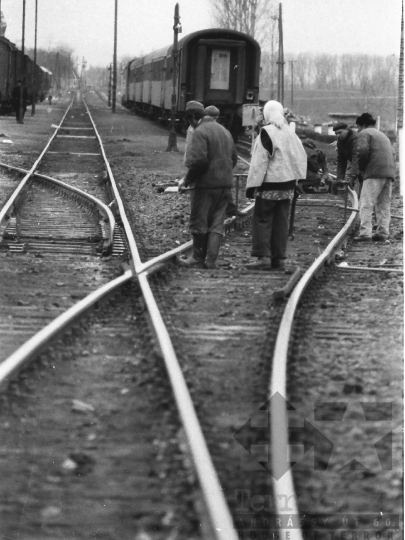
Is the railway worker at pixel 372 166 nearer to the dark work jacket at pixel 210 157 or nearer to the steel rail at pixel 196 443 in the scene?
the dark work jacket at pixel 210 157

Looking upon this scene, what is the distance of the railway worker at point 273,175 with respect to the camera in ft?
28.8

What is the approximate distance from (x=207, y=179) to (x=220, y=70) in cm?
2164

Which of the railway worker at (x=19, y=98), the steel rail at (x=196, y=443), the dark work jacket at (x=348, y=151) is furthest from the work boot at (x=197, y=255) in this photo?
the railway worker at (x=19, y=98)

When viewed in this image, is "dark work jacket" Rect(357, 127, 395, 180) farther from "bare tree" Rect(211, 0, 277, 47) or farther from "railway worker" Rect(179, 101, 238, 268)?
"bare tree" Rect(211, 0, 277, 47)

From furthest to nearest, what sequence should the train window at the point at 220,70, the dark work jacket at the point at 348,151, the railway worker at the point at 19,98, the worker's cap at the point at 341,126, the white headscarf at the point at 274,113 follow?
1. the railway worker at the point at 19,98
2. the train window at the point at 220,70
3. the worker's cap at the point at 341,126
4. the dark work jacket at the point at 348,151
5. the white headscarf at the point at 274,113

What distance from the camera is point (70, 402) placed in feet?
16.7

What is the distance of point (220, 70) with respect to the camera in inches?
1188

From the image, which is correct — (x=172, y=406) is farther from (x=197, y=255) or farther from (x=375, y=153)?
(x=375, y=153)

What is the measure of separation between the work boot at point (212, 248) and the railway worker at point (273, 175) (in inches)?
14.3

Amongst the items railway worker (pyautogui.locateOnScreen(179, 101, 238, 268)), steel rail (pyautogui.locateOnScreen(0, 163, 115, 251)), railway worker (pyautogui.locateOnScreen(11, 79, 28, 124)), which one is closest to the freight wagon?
railway worker (pyautogui.locateOnScreen(11, 79, 28, 124))

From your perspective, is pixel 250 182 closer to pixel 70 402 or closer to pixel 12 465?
pixel 70 402

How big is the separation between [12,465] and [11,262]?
18.6ft

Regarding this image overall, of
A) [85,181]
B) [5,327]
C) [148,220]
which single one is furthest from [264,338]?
[85,181]

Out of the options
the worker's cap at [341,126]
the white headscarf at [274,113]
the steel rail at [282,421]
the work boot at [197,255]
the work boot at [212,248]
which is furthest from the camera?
the worker's cap at [341,126]
